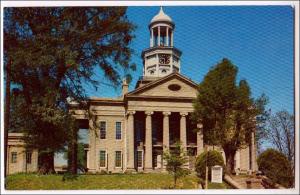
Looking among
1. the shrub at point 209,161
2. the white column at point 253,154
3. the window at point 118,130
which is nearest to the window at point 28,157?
the shrub at point 209,161

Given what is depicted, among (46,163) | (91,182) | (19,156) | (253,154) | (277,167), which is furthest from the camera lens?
(253,154)

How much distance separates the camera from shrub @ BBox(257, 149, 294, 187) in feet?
66.5

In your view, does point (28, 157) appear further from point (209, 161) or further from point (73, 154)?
point (209, 161)

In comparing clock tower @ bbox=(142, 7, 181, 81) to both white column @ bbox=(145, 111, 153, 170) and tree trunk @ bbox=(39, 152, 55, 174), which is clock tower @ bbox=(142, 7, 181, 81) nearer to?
white column @ bbox=(145, 111, 153, 170)

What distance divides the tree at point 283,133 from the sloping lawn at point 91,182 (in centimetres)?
365

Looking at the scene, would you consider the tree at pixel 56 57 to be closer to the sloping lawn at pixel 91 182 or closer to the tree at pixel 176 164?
the sloping lawn at pixel 91 182

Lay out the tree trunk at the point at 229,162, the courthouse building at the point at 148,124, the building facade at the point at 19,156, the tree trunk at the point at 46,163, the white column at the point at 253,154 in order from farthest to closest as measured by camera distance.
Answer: the courthouse building at the point at 148,124, the white column at the point at 253,154, the tree trunk at the point at 229,162, the tree trunk at the point at 46,163, the building facade at the point at 19,156

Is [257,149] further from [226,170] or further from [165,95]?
[165,95]

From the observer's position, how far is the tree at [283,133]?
19973mm

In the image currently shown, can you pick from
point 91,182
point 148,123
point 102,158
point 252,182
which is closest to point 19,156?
point 91,182

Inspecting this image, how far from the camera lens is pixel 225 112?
24.6 m

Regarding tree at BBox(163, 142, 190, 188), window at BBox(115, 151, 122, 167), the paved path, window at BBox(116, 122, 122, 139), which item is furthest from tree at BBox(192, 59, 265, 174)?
window at BBox(116, 122, 122, 139)

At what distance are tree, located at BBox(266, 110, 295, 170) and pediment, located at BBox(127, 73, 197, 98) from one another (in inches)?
219

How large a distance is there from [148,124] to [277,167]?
13491mm
